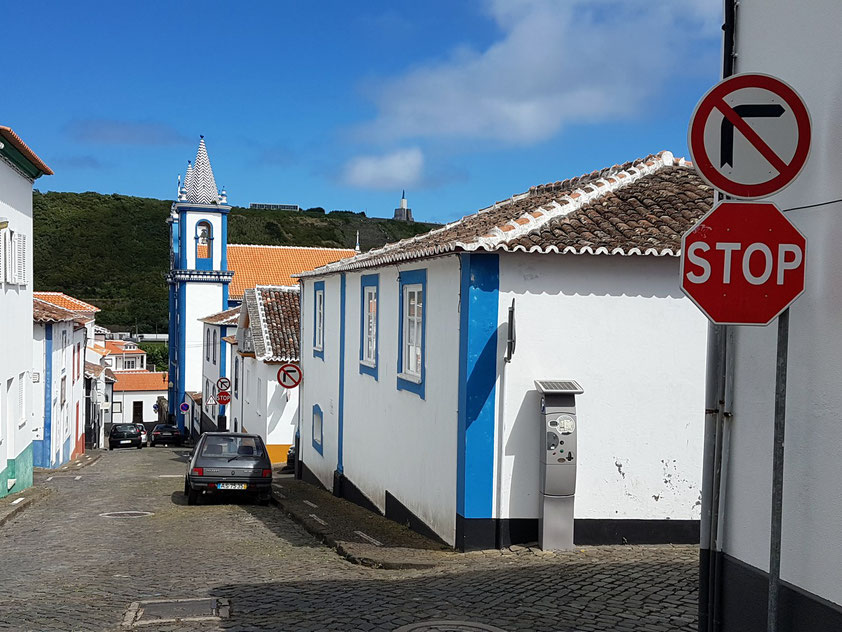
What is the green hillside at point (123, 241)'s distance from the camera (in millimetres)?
104500

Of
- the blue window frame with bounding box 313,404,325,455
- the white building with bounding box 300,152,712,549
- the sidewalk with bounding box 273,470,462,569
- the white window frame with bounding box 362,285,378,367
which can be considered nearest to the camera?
the sidewalk with bounding box 273,470,462,569

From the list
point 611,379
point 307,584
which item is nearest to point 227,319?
point 611,379

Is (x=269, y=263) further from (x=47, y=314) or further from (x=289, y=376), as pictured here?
(x=289, y=376)

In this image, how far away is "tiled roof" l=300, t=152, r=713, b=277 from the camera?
372 inches

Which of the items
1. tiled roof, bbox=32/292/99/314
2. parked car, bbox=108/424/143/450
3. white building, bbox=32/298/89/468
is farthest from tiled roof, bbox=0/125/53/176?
parked car, bbox=108/424/143/450

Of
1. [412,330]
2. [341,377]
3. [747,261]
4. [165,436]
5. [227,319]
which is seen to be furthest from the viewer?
[165,436]

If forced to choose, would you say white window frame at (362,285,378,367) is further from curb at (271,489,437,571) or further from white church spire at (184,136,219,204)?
white church spire at (184,136,219,204)

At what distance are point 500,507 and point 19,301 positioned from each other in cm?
1319

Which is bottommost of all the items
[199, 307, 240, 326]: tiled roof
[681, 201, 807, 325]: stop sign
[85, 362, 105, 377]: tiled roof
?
[85, 362, 105, 377]: tiled roof

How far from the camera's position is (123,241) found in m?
119

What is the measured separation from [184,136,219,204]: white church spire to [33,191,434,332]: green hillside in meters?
44.6

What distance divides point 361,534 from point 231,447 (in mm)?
6762

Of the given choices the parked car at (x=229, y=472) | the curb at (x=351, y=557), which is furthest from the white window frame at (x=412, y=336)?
the parked car at (x=229, y=472)

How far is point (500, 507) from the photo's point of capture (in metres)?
9.64
